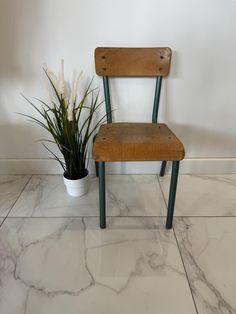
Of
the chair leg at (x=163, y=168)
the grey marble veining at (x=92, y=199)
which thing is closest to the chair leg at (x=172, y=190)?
the grey marble veining at (x=92, y=199)

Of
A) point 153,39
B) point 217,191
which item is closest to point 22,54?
point 153,39

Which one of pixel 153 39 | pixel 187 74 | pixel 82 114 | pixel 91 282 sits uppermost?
pixel 153 39

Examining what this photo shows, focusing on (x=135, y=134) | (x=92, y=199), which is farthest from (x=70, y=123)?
(x=92, y=199)

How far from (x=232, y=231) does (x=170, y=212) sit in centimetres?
28

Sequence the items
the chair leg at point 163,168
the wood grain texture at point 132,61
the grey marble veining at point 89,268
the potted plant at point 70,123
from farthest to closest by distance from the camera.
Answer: the chair leg at point 163,168
the wood grain texture at point 132,61
the potted plant at point 70,123
the grey marble veining at point 89,268

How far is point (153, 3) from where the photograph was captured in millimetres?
1000

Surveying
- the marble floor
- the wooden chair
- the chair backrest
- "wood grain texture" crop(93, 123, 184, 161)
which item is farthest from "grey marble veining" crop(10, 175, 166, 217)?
the chair backrest

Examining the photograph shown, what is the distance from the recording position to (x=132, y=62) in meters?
1.05

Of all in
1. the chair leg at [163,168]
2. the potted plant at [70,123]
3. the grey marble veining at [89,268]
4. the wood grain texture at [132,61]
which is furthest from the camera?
the chair leg at [163,168]

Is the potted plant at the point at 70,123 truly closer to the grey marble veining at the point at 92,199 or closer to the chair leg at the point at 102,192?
the grey marble veining at the point at 92,199

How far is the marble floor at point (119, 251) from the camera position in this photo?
692 millimetres

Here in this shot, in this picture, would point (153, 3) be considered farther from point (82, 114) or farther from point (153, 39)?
point (82, 114)

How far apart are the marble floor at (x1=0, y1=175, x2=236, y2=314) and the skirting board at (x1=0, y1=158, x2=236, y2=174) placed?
11cm

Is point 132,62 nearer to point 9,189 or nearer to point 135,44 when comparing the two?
point 135,44
